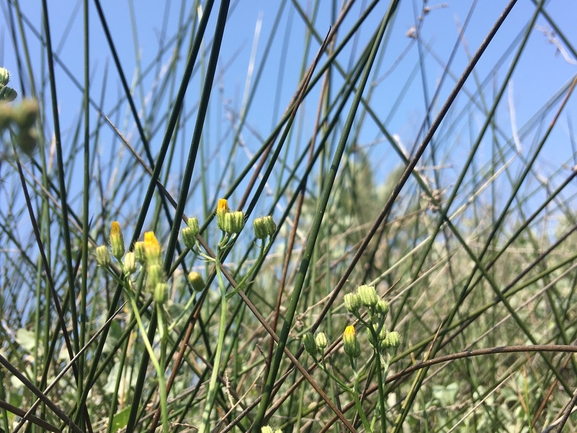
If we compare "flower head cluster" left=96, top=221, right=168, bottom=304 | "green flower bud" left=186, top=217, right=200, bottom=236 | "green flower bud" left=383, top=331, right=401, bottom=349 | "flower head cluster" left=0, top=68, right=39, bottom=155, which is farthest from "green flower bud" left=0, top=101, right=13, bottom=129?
"green flower bud" left=383, top=331, right=401, bottom=349

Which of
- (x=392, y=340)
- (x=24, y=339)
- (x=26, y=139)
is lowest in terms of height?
(x=392, y=340)

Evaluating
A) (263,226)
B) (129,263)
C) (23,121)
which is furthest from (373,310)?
(23,121)

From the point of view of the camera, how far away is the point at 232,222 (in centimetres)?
49

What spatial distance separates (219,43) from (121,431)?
1.68 ft

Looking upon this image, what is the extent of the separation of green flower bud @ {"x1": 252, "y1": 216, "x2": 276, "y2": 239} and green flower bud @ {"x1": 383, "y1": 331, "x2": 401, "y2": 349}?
163 millimetres

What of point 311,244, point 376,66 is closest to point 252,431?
point 311,244

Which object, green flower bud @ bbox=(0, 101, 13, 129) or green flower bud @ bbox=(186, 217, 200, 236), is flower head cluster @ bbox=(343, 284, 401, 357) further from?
green flower bud @ bbox=(0, 101, 13, 129)

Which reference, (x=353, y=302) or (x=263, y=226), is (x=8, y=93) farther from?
(x=353, y=302)

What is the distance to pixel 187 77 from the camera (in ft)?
1.52

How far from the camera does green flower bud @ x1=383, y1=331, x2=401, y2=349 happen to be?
1.66 feet

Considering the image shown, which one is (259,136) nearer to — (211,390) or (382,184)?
(211,390)

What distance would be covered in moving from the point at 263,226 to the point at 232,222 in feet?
0.11

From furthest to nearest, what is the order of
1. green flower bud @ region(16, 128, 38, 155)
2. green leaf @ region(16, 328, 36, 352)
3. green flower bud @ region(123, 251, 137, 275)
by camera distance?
green leaf @ region(16, 328, 36, 352)
green flower bud @ region(123, 251, 137, 275)
green flower bud @ region(16, 128, 38, 155)

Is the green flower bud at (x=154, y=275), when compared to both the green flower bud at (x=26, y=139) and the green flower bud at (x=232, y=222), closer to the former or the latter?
the green flower bud at (x=232, y=222)
